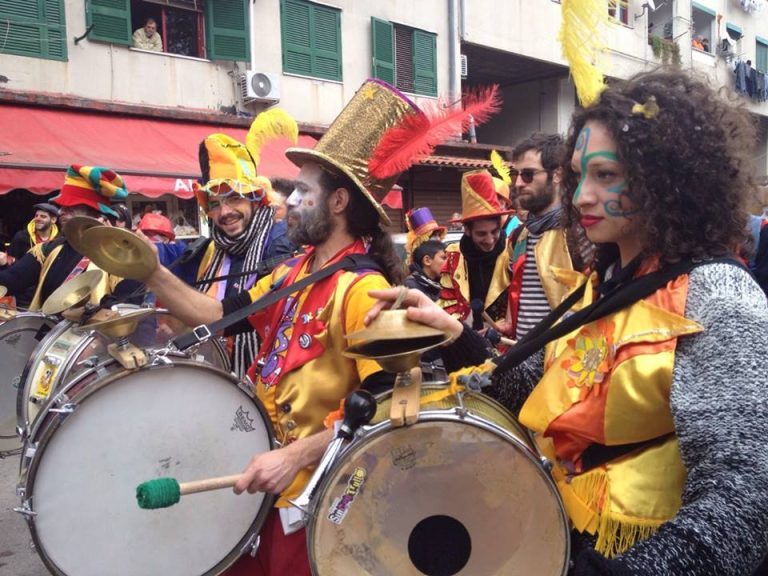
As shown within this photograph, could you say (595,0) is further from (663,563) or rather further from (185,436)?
(185,436)

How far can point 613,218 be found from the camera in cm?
152

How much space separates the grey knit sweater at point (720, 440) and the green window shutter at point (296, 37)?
11922 mm

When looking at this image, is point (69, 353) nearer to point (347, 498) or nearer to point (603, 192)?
point (347, 498)

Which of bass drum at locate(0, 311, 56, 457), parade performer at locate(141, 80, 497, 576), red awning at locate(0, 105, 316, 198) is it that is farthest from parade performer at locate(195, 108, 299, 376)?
red awning at locate(0, 105, 316, 198)

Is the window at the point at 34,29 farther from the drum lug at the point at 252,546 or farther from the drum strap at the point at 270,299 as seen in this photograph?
the drum lug at the point at 252,546

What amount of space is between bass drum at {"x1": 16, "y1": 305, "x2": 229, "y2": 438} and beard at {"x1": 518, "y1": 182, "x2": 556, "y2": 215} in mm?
1958

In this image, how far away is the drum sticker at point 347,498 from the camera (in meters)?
1.46

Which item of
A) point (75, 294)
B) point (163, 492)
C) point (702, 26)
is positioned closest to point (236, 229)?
point (75, 294)

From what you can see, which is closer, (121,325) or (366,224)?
(121,325)

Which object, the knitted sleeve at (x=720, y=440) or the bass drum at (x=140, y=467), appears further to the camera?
the bass drum at (x=140, y=467)

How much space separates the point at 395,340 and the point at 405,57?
13321mm

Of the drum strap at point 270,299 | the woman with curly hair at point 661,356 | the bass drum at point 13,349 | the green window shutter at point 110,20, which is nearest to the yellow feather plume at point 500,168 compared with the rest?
the bass drum at point 13,349

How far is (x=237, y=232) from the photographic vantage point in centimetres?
360

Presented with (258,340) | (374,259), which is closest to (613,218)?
(374,259)
